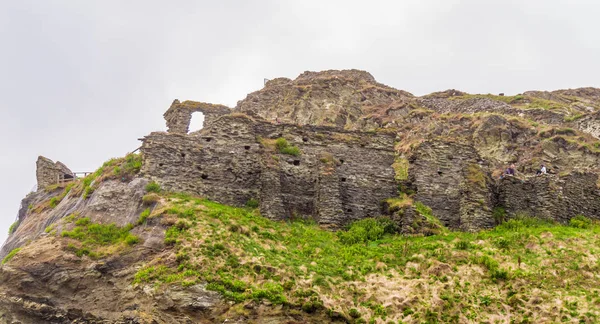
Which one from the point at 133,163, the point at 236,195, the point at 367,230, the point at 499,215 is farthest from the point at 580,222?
the point at 133,163

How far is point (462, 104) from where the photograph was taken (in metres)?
57.4

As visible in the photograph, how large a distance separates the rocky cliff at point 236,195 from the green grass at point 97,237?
2.2 inches

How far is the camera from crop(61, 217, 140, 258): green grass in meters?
25.0

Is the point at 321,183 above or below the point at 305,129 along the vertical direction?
below

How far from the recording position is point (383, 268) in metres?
25.5

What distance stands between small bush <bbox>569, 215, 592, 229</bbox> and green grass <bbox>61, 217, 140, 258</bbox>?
21.4 meters

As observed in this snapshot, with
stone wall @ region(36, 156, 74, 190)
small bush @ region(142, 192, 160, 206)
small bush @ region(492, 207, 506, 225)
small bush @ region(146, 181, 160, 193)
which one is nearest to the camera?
small bush @ region(142, 192, 160, 206)

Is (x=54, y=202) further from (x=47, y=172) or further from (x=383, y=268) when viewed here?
(x=383, y=268)

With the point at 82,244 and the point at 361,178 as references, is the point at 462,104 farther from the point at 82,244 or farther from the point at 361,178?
the point at 82,244

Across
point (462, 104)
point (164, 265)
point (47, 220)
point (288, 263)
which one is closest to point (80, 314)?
point (164, 265)

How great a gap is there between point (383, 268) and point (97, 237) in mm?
11869

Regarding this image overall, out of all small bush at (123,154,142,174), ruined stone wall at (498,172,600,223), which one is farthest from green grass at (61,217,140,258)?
ruined stone wall at (498,172,600,223)

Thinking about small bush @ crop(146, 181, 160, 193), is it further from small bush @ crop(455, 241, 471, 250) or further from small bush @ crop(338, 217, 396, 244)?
small bush @ crop(455, 241, 471, 250)

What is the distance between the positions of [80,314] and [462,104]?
4306cm
